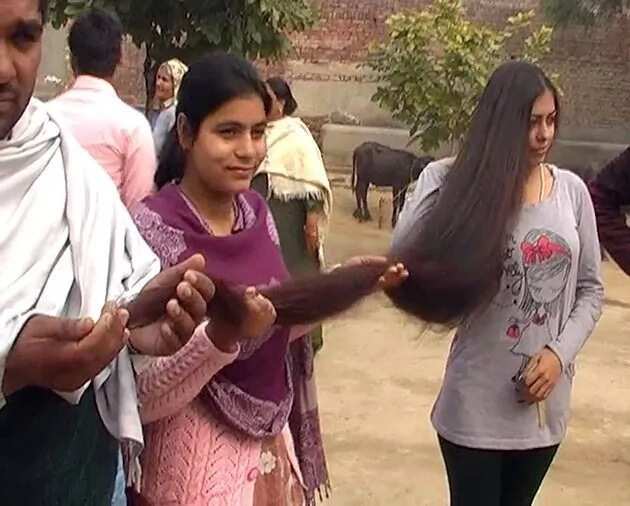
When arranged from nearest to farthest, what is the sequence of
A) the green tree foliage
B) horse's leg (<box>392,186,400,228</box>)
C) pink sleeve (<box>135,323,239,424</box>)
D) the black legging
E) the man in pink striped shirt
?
pink sleeve (<box>135,323,239,424</box>) < the black legging < the man in pink striped shirt < the green tree foliage < horse's leg (<box>392,186,400,228</box>)

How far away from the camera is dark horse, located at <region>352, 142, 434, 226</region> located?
13.1 metres

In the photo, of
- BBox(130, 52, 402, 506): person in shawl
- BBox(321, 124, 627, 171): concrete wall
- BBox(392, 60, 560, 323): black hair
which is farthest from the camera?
BBox(321, 124, 627, 171): concrete wall

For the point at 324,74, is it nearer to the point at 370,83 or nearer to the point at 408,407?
the point at 370,83

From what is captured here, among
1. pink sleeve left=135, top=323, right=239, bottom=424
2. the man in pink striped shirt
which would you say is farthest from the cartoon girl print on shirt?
the man in pink striped shirt

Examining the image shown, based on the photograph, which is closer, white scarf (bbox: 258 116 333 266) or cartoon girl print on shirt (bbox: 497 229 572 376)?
cartoon girl print on shirt (bbox: 497 229 572 376)

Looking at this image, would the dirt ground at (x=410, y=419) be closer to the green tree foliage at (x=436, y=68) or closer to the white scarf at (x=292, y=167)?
the white scarf at (x=292, y=167)

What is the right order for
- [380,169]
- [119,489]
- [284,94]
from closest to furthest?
1. [119,489]
2. [284,94]
3. [380,169]

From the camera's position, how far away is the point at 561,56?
17.2 meters

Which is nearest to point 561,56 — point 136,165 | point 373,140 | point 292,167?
point 373,140

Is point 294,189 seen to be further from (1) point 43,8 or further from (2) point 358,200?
(2) point 358,200

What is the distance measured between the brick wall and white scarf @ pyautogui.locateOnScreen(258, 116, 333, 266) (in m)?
11.7

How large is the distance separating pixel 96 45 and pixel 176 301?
3.07 m

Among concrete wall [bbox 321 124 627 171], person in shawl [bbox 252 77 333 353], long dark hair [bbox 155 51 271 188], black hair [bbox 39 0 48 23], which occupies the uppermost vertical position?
black hair [bbox 39 0 48 23]

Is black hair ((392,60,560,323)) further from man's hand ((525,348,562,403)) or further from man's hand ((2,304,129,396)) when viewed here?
man's hand ((2,304,129,396))
